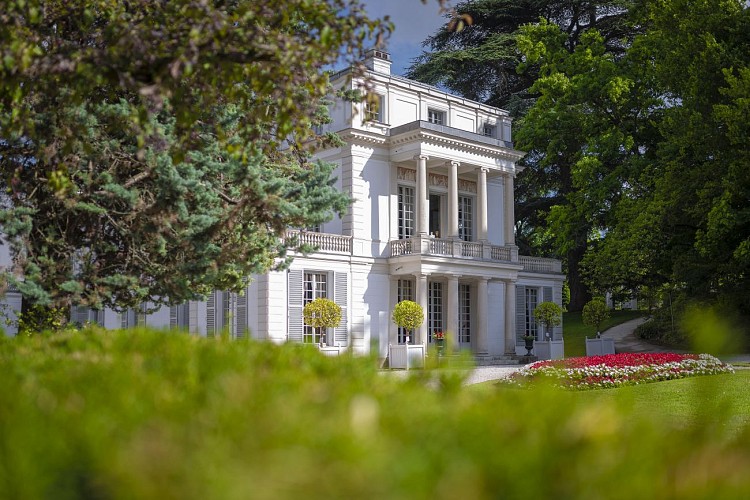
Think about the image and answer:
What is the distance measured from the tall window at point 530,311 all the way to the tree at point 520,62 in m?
3.90

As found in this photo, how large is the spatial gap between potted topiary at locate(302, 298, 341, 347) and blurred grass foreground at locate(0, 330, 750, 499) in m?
22.8

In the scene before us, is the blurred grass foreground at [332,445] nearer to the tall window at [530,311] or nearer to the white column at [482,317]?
the white column at [482,317]

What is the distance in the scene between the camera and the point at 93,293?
1234 cm

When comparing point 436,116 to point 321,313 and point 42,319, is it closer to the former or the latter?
point 321,313

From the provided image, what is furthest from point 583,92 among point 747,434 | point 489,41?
point 747,434

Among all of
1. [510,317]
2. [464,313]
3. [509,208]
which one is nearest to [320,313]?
[464,313]

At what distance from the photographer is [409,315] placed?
86.5ft

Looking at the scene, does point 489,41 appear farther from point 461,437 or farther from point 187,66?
point 461,437

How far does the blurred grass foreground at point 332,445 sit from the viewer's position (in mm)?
1217

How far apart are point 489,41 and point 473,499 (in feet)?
127

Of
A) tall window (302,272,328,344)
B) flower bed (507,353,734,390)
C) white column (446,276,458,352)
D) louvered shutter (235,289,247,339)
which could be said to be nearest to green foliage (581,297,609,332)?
white column (446,276,458,352)

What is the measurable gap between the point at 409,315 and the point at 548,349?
23.8 feet

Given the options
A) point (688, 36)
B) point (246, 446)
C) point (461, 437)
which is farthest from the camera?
point (688, 36)

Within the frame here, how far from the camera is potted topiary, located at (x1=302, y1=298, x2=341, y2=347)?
2491cm
